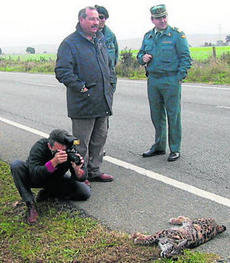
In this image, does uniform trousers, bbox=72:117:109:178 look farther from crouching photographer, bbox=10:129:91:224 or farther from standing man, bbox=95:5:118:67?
standing man, bbox=95:5:118:67

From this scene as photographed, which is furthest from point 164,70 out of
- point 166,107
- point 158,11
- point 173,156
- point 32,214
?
point 32,214

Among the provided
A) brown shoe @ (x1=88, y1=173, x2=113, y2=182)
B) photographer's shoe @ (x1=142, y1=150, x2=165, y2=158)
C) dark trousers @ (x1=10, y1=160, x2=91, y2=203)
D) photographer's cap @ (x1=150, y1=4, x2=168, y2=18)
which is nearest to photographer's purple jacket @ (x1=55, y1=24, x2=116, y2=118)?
brown shoe @ (x1=88, y1=173, x2=113, y2=182)

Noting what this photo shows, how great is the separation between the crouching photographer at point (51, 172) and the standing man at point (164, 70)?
2077 mm

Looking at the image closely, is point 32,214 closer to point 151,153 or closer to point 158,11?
point 151,153

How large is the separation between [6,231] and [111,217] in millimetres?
1090

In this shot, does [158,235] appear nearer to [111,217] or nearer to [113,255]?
[113,255]

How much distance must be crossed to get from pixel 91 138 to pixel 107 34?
1732mm

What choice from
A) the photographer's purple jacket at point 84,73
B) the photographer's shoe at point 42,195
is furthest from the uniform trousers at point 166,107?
the photographer's shoe at point 42,195

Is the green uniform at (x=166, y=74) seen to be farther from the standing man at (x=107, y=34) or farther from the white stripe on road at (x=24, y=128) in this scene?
the white stripe on road at (x=24, y=128)

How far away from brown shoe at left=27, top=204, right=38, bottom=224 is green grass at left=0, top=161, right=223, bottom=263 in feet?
0.17

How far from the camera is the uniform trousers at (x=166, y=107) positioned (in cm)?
695

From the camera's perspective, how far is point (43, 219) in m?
4.95

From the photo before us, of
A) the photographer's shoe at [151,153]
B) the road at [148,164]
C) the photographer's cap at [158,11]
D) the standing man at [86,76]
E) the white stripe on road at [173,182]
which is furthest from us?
the photographer's shoe at [151,153]

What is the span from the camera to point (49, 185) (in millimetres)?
5281
